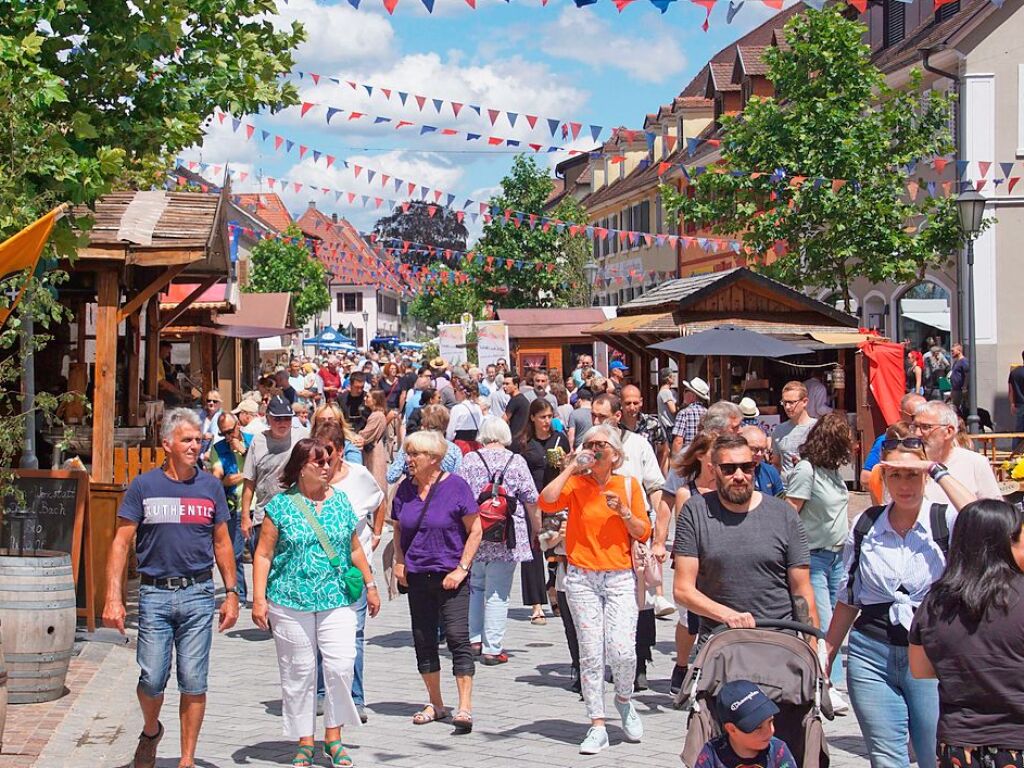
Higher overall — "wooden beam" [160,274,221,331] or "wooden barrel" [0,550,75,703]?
"wooden beam" [160,274,221,331]

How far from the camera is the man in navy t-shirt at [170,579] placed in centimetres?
704

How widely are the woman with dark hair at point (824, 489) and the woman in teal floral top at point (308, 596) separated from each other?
2730 mm

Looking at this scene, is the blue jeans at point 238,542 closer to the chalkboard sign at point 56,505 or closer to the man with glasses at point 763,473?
the chalkboard sign at point 56,505

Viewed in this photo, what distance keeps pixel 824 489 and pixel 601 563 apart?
1.52 meters

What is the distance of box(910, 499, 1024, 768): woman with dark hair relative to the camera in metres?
4.65

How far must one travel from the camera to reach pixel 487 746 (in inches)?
307

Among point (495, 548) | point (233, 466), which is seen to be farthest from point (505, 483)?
point (233, 466)

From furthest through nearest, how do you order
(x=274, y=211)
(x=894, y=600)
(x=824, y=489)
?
(x=274, y=211) → (x=824, y=489) → (x=894, y=600)

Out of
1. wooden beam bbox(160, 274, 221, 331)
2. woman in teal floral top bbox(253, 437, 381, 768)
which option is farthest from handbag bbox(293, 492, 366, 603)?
wooden beam bbox(160, 274, 221, 331)

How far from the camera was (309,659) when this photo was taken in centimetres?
738

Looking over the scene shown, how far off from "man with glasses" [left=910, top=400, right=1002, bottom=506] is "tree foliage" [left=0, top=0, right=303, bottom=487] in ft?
16.8

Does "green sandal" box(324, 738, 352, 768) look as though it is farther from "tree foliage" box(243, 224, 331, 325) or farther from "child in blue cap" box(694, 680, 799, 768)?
"tree foliage" box(243, 224, 331, 325)

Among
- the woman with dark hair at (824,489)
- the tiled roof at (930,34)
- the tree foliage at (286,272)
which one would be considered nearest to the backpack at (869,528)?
the woman with dark hair at (824,489)

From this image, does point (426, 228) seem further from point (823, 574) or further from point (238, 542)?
point (823, 574)
